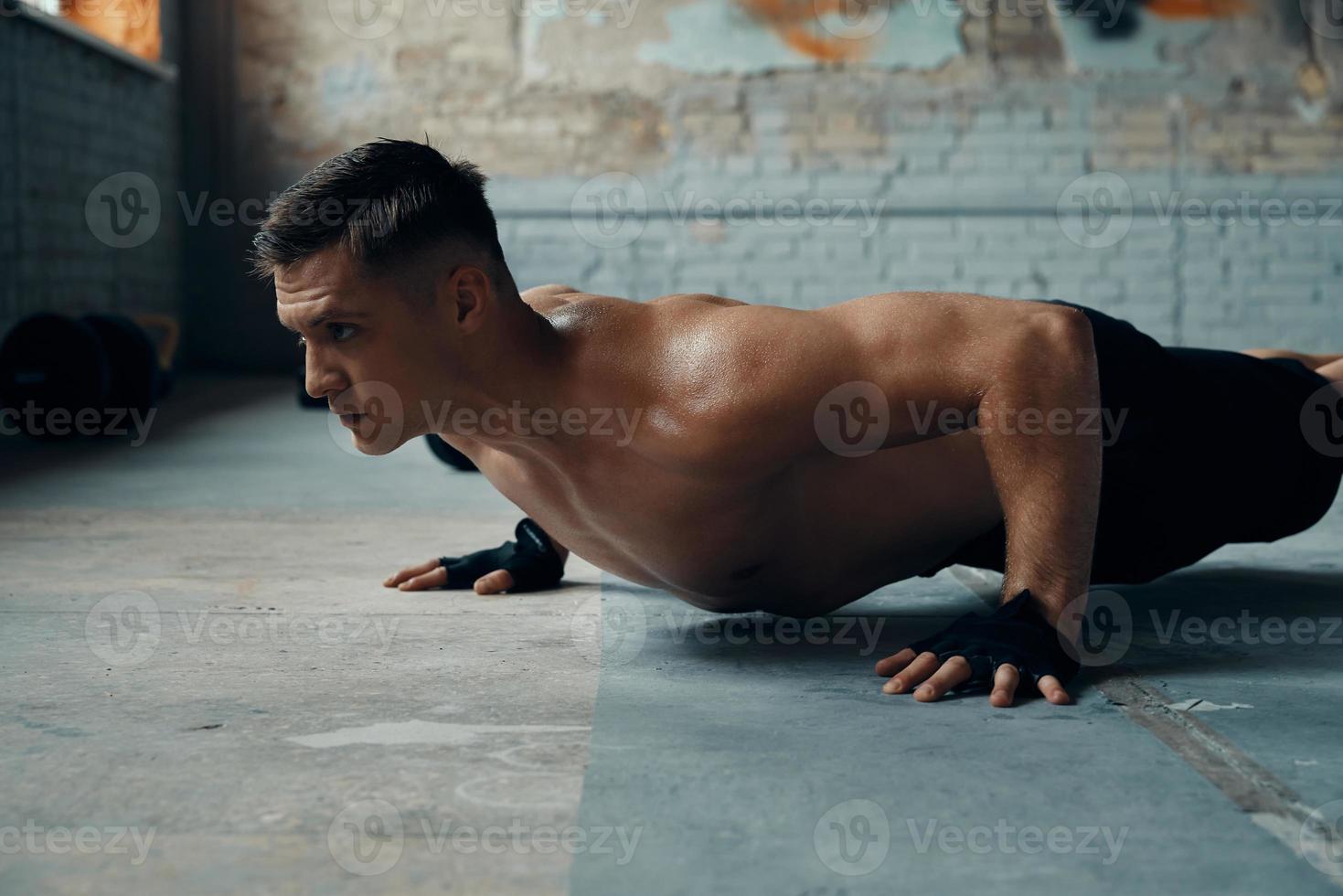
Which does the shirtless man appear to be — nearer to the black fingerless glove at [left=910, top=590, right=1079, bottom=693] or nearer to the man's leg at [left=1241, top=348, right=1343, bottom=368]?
the black fingerless glove at [left=910, top=590, right=1079, bottom=693]

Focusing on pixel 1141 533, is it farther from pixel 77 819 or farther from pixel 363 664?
pixel 77 819

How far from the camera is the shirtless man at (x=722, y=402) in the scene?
1.88 m

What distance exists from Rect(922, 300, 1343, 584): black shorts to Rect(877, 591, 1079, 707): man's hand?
38 cm

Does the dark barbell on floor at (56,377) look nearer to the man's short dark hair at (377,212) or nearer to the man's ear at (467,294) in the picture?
the man's short dark hair at (377,212)

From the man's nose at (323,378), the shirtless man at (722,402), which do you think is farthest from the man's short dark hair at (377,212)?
the man's nose at (323,378)

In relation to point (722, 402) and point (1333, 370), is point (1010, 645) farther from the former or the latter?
point (1333, 370)

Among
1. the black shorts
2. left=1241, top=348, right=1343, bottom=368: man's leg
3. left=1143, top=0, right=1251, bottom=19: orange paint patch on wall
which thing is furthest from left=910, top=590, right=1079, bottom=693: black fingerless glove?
left=1143, top=0, right=1251, bottom=19: orange paint patch on wall

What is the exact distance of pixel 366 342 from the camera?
1888mm

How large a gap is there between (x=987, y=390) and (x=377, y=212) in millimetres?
956

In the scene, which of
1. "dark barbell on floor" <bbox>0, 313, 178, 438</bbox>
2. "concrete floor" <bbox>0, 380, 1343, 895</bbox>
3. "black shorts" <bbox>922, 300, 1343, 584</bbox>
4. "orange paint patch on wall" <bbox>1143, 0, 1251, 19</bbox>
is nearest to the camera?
"concrete floor" <bbox>0, 380, 1343, 895</bbox>

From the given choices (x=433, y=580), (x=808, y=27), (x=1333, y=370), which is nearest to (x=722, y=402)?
(x=433, y=580)

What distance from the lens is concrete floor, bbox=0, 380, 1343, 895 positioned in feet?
4.28

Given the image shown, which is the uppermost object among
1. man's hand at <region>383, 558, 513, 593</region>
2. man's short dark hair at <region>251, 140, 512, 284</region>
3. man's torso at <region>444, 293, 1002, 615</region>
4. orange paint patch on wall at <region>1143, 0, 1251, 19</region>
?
orange paint patch on wall at <region>1143, 0, 1251, 19</region>

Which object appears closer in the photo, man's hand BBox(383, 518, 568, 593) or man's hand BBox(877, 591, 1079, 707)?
man's hand BBox(877, 591, 1079, 707)
